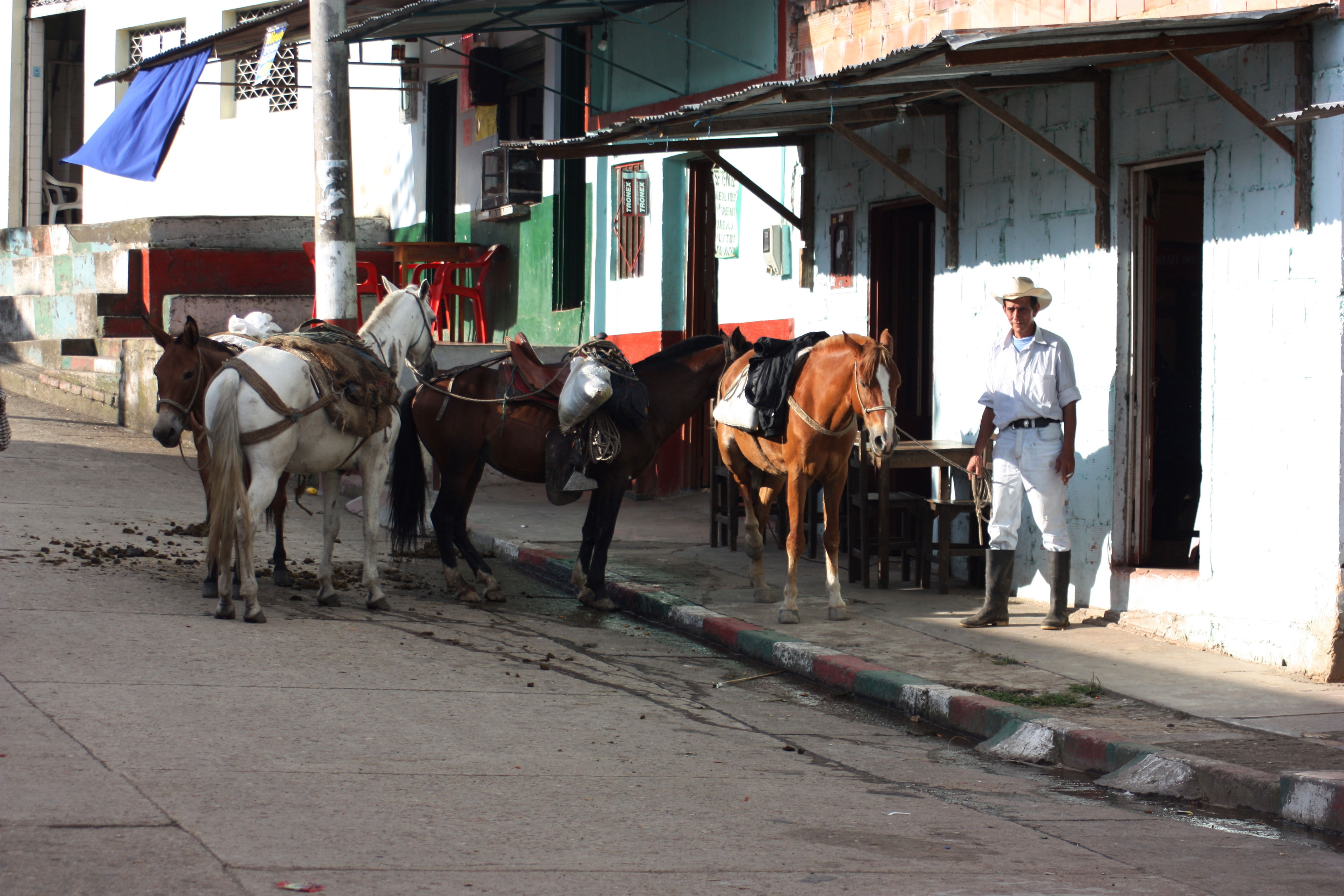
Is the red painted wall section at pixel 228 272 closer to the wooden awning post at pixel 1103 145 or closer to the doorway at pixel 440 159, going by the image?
the doorway at pixel 440 159

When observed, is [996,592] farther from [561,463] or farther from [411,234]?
[411,234]

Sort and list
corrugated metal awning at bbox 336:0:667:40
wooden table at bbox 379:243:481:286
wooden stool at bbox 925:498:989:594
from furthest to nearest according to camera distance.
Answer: wooden table at bbox 379:243:481:286
corrugated metal awning at bbox 336:0:667:40
wooden stool at bbox 925:498:989:594

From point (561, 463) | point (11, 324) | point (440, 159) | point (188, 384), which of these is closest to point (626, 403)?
point (561, 463)

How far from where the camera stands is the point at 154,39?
24922 millimetres

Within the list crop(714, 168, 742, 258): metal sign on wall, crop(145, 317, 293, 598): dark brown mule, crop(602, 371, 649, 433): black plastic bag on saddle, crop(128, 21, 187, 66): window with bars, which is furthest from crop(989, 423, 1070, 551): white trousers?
crop(128, 21, 187, 66): window with bars

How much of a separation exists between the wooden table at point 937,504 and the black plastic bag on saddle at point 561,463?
6.83ft

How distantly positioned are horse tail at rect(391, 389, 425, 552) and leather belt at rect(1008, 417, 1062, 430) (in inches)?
158

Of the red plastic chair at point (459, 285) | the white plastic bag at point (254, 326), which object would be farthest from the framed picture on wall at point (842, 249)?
the red plastic chair at point (459, 285)

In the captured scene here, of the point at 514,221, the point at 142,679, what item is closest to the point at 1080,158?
the point at 142,679

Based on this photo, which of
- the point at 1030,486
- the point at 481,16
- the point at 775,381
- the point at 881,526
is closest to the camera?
the point at 1030,486

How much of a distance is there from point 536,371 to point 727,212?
16.8 ft

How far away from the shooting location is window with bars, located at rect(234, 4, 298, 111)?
22672 mm

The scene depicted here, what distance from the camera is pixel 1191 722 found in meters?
6.65

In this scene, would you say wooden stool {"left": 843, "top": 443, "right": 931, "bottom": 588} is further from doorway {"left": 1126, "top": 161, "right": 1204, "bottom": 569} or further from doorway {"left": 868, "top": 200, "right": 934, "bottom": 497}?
doorway {"left": 1126, "top": 161, "right": 1204, "bottom": 569}
